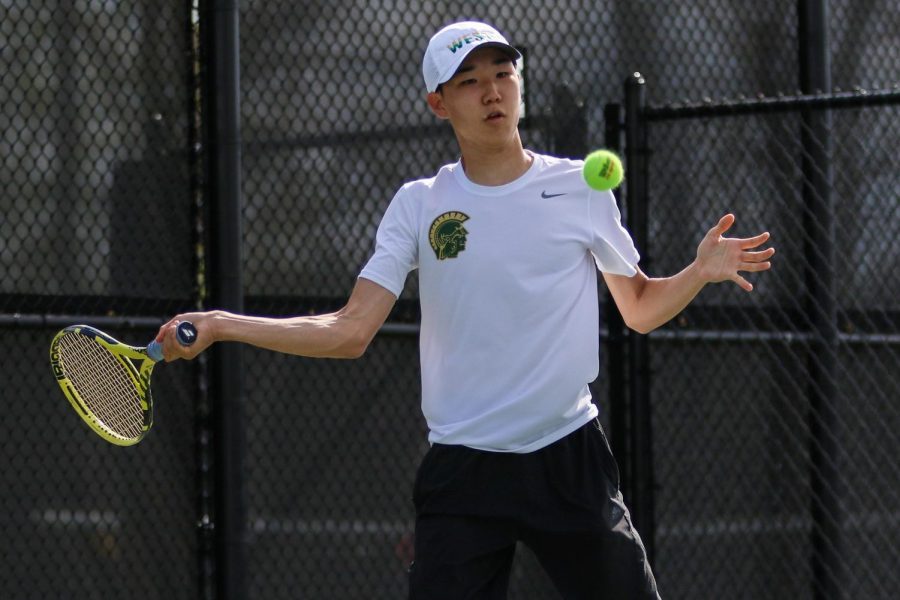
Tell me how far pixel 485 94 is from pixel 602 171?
0.37 m

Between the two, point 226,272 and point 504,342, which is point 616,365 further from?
point 504,342

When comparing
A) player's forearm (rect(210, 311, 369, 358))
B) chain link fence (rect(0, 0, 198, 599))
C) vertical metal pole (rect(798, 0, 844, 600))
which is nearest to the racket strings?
player's forearm (rect(210, 311, 369, 358))

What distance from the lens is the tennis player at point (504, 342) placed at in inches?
130

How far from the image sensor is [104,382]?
3602 millimetres

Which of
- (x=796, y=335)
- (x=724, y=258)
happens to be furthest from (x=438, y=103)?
(x=796, y=335)

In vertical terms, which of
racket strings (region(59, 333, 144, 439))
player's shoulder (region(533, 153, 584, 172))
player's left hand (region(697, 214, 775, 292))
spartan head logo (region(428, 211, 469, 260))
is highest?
player's shoulder (region(533, 153, 584, 172))

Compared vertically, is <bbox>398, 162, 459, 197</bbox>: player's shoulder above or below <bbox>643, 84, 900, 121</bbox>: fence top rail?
below

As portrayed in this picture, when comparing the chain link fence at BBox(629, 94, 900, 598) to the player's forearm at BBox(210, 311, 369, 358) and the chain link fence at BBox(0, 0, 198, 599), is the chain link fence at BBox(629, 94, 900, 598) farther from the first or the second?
the player's forearm at BBox(210, 311, 369, 358)

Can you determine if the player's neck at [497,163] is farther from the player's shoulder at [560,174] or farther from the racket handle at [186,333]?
the racket handle at [186,333]

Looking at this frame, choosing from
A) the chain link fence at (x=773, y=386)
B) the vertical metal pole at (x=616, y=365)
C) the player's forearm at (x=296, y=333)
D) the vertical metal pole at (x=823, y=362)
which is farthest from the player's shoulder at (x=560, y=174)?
the vertical metal pole at (x=823, y=362)

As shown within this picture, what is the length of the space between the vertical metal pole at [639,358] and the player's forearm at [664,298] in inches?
69.2

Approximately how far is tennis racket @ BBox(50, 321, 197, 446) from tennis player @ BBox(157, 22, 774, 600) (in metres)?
0.40

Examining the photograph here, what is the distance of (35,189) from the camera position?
188 inches

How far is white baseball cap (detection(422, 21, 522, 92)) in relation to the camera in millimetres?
3404
